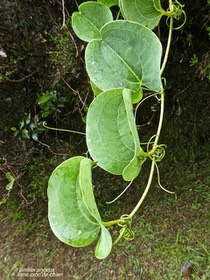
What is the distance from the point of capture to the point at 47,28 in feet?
2.76

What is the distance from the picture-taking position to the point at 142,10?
497 mm

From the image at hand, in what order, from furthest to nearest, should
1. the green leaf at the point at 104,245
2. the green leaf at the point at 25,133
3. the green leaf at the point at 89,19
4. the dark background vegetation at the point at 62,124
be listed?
the green leaf at the point at 25,133
the dark background vegetation at the point at 62,124
the green leaf at the point at 89,19
the green leaf at the point at 104,245

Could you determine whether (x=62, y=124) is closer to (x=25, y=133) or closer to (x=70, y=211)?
(x=25, y=133)

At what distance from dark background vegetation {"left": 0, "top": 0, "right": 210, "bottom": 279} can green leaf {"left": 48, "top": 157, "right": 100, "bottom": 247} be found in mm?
510

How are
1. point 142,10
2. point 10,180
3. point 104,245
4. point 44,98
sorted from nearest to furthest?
point 104,245
point 142,10
point 44,98
point 10,180

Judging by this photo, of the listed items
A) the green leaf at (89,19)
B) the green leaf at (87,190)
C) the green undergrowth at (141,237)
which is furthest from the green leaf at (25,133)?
the green leaf at (87,190)

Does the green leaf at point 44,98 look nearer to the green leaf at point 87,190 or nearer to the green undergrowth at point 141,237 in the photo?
the green undergrowth at point 141,237

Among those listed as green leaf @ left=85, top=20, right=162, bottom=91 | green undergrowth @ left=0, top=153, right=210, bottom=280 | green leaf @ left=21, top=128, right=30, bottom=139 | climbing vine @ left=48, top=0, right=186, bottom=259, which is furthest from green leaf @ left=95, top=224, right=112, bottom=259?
green leaf @ left=21, top=128, right=30, bottom=139

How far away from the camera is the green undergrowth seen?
88 cm

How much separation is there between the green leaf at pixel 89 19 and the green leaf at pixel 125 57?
0.07 metres

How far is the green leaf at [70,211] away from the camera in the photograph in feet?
1.23

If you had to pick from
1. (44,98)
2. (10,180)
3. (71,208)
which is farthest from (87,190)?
(10,180)

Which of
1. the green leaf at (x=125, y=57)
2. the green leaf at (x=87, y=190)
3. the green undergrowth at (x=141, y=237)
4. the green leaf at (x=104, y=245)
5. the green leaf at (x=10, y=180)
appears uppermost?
the green leaf at (x=125, y=57)

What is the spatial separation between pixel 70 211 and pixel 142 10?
33 centimetres
